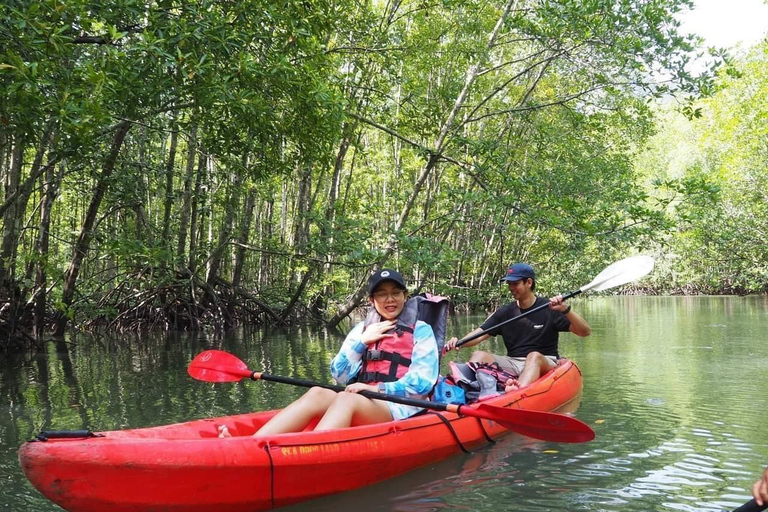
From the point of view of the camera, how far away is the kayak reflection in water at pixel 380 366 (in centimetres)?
386

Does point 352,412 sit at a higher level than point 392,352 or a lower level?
lower

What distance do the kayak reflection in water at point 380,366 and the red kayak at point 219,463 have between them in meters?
0.13

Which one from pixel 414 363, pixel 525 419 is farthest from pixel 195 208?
pixel 525 419

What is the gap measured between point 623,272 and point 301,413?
12.9ft

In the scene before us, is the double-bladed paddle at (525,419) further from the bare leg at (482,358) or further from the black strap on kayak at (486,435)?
the bare leg at (482,358)

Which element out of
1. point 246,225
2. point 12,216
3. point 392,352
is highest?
point 246,225

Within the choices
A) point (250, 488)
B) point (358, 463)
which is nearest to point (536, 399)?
point (358, 463)

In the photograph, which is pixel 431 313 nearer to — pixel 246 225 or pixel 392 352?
pixel 392 352

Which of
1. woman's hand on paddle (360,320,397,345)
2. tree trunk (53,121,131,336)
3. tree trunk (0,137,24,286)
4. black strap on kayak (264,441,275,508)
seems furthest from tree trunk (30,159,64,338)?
black strap on kayak (264,441,275,508)

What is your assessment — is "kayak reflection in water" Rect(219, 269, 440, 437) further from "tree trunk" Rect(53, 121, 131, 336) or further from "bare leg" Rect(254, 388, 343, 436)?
"tree trunk" Rect(53, 121, 131, 336)

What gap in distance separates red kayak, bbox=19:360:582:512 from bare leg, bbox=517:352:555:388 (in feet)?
4.84

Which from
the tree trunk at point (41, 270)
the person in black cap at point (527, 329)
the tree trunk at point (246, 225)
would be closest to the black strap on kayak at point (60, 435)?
the person in black cap at point (527, 329)

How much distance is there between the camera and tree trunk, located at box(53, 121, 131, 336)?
8.30 metres

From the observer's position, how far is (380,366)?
4.15 metres
